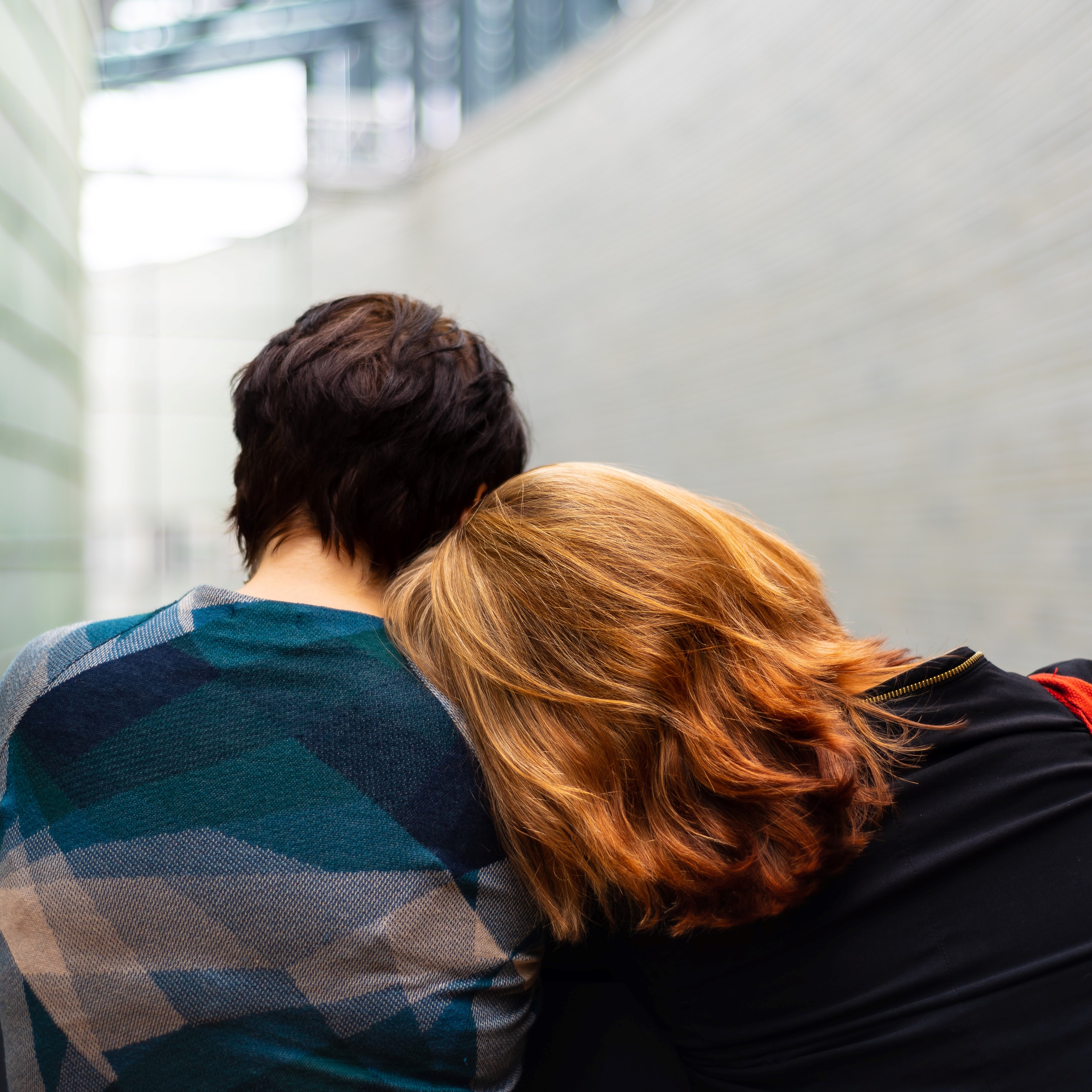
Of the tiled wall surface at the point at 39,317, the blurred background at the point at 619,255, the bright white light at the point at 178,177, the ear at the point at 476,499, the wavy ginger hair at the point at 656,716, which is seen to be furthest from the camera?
the bright white light at the point at 178,177

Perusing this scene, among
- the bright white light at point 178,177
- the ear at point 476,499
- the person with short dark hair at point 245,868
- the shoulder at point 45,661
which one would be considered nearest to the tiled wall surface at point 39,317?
the shoulder at point 45,661

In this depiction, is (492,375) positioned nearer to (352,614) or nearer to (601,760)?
(352,614)

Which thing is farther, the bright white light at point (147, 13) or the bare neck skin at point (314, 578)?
the bright white light at point (147, 13)

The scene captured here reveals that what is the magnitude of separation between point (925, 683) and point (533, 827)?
471mm

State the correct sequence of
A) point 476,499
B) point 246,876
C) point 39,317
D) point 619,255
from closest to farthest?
point 246,876
point 476,499
point 39,317
point 619,255

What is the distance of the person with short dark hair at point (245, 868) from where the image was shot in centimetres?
96

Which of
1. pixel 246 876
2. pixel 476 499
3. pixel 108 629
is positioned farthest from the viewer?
pixel 476 499

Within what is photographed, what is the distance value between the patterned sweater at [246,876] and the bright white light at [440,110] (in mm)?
8650

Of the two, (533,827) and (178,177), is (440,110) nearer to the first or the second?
(178,177)

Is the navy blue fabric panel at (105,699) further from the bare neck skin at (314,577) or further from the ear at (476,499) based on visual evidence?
the ear at (476,499)

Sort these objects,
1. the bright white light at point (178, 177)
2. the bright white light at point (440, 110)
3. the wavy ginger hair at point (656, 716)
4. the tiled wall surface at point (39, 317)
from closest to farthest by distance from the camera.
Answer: the wavy ginger hair at point (656, 716)
the tiled wall surface at point (39, 317)
the bright white light at point (178, 177)
the bright white light at point (440, 110)

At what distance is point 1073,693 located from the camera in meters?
1.07

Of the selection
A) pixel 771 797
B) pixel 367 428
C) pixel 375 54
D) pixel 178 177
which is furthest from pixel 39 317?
pixel 375 54

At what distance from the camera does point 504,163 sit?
23.9 ft
